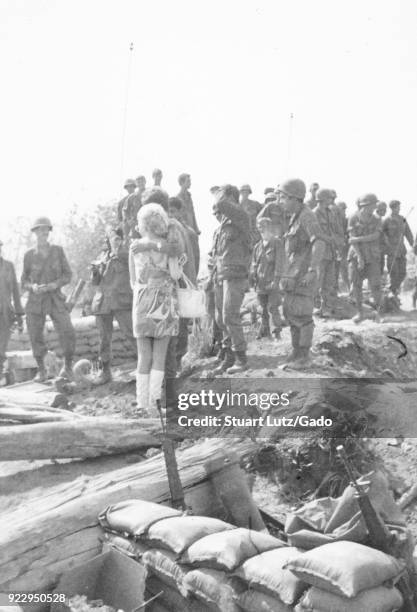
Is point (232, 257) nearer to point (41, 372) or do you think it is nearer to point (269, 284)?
point (269, 284)

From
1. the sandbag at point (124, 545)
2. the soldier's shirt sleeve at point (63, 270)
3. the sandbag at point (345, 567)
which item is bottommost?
the sandbag at point (124, 545)

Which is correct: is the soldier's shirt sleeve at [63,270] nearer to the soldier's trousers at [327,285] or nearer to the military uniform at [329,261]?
the military uniform at [329,261]

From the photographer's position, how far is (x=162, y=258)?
6293 millimetres

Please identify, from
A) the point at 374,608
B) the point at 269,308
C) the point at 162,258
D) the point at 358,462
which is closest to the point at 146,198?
the point at 162,258

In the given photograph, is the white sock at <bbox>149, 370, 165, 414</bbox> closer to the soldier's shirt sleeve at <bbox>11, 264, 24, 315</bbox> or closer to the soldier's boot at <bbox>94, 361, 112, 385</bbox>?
the soldier's boot at <bbox>94, 361, 112, 385</bbox>

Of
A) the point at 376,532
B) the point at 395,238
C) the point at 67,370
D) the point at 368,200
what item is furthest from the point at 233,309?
the point at 395,238

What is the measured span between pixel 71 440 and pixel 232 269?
105 inches

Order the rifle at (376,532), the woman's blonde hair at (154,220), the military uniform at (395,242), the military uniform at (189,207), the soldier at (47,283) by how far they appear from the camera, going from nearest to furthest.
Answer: the rifle at (376,532) → the woman's blonde hair at (154,220) → the soldier at (47,283) → the military uniform at (189,207) → the military uniform at (395,242)

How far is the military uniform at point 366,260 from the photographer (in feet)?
36.5

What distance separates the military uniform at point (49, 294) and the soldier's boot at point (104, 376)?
0.69m

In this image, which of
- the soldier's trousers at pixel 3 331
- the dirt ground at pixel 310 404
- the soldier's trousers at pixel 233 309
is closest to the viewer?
the dirt ground at pixel 310 404

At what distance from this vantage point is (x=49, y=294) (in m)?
8.87

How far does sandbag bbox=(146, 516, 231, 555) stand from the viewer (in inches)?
139

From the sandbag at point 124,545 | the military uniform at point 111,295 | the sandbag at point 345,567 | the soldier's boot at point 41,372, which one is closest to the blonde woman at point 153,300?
the military uniform at point 111,295
